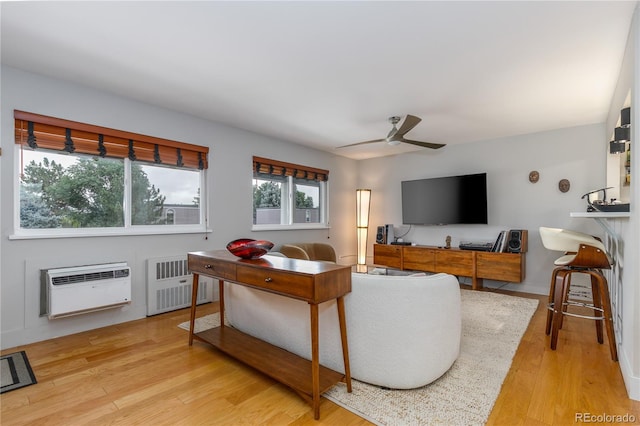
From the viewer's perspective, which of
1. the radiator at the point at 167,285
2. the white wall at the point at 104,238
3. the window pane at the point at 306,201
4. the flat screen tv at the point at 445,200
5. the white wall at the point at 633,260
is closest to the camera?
the white wall at the point at 633,260

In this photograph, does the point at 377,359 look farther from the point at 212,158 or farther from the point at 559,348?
the point at 212,158

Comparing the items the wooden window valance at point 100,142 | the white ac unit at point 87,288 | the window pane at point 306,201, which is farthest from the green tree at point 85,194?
the window pane at point 306,201

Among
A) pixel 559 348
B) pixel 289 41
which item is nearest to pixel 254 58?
pixel 289 41

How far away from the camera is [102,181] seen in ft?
10.4

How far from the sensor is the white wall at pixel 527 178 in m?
4.04

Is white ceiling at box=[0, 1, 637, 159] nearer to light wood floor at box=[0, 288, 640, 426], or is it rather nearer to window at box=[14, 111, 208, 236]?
window at box=[14, 111, 208, 236]

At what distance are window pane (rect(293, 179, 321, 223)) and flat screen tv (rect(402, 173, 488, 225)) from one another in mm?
1516

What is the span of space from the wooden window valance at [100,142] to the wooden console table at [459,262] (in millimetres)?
3232

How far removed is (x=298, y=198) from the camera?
5.28 metres

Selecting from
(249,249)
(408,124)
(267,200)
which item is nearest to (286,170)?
(267,200)

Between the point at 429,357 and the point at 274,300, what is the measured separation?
43.2 inches

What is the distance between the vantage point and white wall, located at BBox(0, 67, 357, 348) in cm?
257

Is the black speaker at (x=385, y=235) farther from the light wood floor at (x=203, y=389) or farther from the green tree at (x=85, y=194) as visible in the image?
the green tree at (x=85, y=194)

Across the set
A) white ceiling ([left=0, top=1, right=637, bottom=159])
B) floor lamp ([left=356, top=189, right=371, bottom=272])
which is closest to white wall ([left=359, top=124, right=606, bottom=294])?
white ceiling ([left=0, top=1, right=637, bottom=159])
